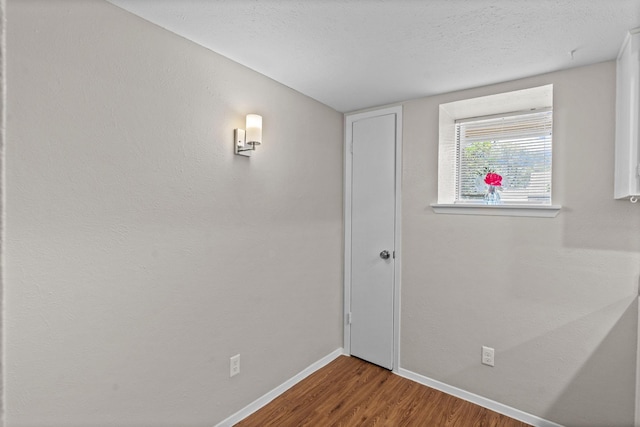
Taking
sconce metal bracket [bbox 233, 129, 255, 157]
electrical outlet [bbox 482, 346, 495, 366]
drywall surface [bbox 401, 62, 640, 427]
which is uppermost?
sconce metal bracket [bbox 233, 129, 255, 157]

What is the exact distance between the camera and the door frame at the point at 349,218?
9.04ft

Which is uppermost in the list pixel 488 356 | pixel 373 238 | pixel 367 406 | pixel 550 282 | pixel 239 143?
pixel 239 143

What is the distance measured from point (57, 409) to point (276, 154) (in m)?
1.76

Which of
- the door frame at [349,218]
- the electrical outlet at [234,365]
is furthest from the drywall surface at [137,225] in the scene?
the door frame at [349,218]

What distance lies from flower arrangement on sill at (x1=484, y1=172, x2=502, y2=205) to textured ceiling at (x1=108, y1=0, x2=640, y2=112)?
2.23 ft

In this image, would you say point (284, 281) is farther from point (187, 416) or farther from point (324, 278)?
point (187, 416)

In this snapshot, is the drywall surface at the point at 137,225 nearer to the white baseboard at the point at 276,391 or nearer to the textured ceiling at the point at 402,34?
the white baseboard at the point at 276,391

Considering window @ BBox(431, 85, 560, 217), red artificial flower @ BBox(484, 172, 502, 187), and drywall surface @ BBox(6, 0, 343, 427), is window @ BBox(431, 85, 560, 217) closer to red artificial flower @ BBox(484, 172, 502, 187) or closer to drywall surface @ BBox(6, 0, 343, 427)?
red artificial flower @ BBox(484, 172, 502, 187)

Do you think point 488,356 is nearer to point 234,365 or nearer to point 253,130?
point 234,365

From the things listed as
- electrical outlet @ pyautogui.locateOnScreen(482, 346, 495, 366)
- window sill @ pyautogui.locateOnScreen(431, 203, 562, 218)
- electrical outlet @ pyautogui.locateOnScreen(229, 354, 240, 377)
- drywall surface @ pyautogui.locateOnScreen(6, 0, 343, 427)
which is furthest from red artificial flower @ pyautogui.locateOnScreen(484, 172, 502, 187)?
electrical outlet @ pyautogui.locateOnScreen(229, 354, 240, 377)

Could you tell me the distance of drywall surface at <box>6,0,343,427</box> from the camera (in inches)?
51.4

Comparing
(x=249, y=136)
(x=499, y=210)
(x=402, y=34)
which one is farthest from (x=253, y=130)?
(x=499, y=210)

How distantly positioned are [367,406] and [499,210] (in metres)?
1.64

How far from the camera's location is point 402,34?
1.70 metres
